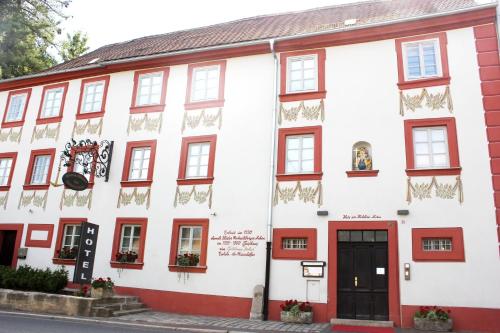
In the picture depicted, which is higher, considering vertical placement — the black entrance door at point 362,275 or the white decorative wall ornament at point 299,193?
the white decorative wall ornament at point 299,193

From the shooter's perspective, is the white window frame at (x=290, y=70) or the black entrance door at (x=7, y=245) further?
the black entrance door at (x=7, y=245)

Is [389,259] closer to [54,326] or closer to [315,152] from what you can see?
[315,152]

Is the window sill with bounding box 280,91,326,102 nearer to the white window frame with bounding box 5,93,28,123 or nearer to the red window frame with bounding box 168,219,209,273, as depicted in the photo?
the red window frame with bounding box 168,219,209,273

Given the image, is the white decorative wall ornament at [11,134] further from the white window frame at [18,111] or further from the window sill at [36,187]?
the window sill at [36,187]

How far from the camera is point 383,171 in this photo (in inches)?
536

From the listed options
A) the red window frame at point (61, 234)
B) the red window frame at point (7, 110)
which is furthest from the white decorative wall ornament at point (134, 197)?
the red window frame at point (7, 110)

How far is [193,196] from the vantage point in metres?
15.8

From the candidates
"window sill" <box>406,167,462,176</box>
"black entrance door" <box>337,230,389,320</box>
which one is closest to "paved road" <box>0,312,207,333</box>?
"black entrance door" <box>337,230,389,320</box>

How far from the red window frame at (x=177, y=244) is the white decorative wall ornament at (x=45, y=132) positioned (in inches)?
300

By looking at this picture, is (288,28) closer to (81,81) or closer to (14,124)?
(81,81)

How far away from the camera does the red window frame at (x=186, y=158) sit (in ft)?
51.7

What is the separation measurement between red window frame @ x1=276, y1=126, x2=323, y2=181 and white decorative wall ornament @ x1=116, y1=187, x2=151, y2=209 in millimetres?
5145

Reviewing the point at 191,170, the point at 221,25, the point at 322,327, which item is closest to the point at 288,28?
the point at 221,25

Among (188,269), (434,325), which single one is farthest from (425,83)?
(188,269)
